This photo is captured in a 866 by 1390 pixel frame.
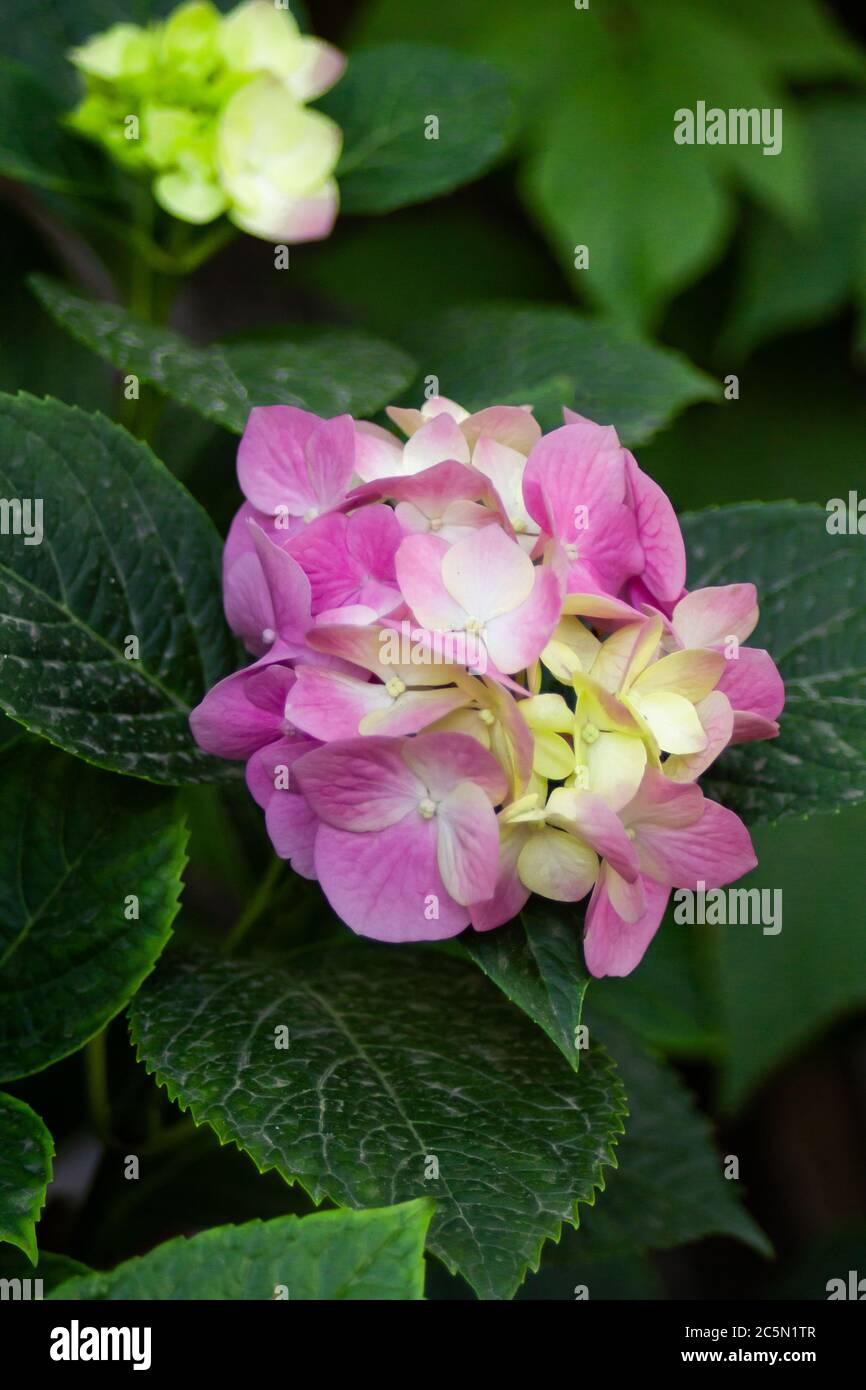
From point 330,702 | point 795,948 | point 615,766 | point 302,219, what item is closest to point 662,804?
point 615,766

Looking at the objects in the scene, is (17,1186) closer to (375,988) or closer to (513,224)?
(375,988)

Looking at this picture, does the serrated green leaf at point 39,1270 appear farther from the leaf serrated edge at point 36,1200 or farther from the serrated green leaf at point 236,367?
the serrated green leaf at point 236,367

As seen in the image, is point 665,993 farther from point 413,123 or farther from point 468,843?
point 413,123

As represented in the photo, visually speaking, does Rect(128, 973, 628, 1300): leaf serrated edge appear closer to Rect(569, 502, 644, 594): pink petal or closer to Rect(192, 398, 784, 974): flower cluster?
Rect(192, 398, 784, 974): flower cluster

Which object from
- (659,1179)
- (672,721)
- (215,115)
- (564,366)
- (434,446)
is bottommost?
(659,1179)

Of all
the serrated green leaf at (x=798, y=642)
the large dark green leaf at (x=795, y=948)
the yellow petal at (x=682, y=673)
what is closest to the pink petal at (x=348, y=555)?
the yellow petal at (x=682, y=673)

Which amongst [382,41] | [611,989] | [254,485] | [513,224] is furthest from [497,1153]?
[513,224]
